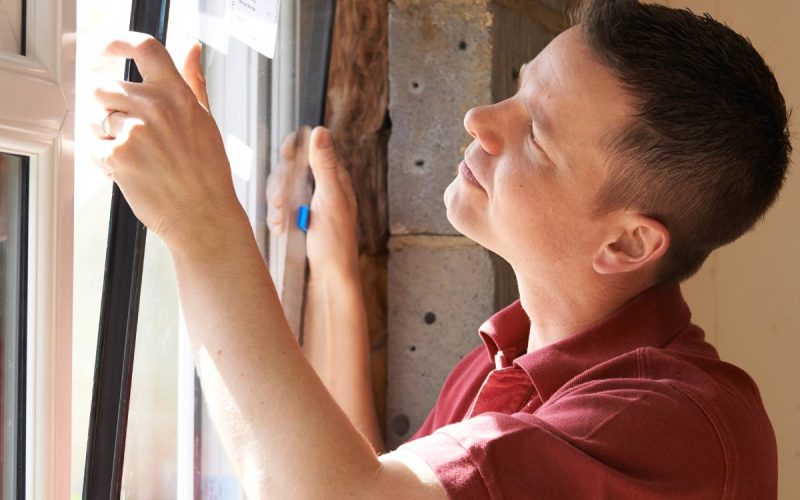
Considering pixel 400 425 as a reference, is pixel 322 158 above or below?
above

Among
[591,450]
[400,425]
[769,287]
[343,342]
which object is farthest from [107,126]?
[769,287]

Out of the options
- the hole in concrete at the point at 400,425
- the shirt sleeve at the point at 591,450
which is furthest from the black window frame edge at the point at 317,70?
the shirt sleeve at the point at 591,450

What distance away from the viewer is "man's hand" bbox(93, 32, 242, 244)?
3.41 feet

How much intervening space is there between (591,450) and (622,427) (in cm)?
4

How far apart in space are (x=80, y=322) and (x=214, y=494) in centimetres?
42

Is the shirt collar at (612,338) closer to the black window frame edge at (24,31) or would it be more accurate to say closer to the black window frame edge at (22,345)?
the black window frame edge at (22,345)

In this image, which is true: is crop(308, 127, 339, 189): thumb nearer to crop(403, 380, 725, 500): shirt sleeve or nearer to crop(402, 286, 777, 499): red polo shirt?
crop(402, 286, 777, 499): red polo shirt

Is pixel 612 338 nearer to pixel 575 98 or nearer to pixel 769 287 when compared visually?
pixel 575 98

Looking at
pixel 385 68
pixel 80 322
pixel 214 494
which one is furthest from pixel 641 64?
pixel 214 494

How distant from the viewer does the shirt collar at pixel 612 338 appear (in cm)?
127

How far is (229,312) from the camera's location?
1.04 metres

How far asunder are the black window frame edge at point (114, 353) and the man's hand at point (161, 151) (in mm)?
167

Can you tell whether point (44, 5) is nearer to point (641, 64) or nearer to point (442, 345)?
point (641, 64)

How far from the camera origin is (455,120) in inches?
68.8
